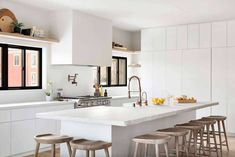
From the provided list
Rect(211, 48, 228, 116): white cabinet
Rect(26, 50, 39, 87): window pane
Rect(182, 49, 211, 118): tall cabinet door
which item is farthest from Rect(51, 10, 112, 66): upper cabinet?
Rect(211, 48, 228, 116): white cabinet

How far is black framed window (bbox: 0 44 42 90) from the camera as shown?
18.7 ft

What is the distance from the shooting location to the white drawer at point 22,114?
5027 mm

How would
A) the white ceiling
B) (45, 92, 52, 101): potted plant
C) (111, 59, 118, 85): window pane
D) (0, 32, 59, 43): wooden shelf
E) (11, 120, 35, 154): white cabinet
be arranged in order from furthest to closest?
(111, 59, 118, 85): window pane → (45, 92, 52, 101): potted plant → the white ceiling → (0, 32, 59, 43): wooden shelf → (11, 120, 35, 154): white cabinet

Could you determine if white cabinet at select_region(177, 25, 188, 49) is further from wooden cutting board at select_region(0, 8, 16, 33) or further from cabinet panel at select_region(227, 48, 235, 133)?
wooden cutting board at select_region(0, 8, 16, 33)

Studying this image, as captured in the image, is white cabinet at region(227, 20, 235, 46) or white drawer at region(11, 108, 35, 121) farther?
white cabinet at region(227, 20, 235, 46)

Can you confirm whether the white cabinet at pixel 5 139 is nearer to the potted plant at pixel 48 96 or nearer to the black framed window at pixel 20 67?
the black framed window at pixel 20 67

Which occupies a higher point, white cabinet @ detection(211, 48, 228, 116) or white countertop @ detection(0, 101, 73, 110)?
white cabinet @ detection(211, 48, 228, 116)

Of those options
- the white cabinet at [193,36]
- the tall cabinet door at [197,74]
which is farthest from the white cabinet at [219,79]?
the white cabinet at [193,36]

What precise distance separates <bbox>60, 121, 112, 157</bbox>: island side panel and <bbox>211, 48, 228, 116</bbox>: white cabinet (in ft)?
14.7

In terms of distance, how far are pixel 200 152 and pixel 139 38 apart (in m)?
4.50

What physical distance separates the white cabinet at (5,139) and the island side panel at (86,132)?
4.46ft

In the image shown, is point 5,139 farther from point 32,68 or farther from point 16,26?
point 16,26

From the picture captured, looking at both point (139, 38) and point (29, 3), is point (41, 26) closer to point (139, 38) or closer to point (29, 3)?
point (29, 3)

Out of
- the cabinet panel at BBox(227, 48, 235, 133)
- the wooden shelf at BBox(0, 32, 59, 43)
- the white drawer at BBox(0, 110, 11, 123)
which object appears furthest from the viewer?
the cabinet panel at BBox(227, 48, 235, 133)
